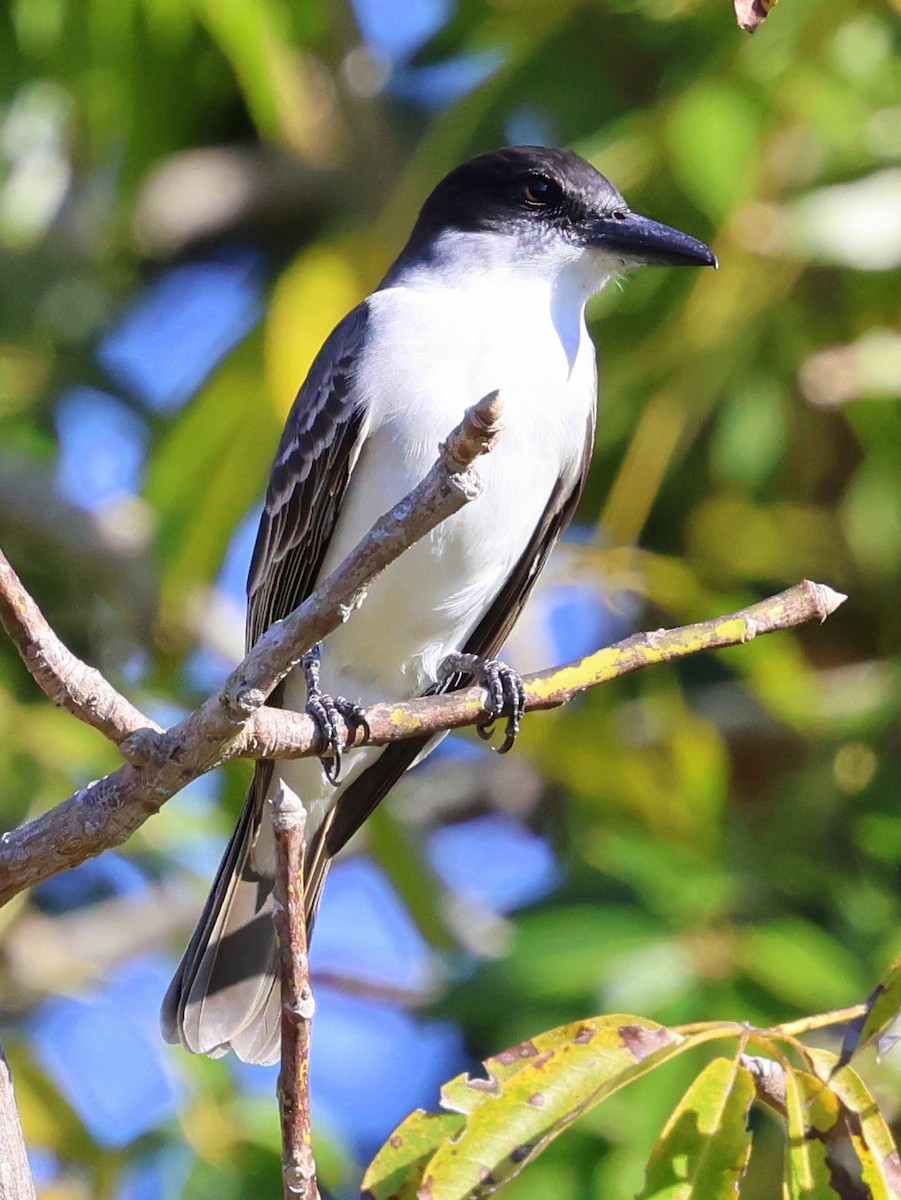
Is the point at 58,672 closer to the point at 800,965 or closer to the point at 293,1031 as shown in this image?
the point at 293,1031

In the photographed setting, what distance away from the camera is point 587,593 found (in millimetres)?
4508

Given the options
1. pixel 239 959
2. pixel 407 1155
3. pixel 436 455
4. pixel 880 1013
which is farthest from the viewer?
pixel 239 959

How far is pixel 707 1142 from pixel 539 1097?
0.18 meters

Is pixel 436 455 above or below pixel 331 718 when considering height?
above

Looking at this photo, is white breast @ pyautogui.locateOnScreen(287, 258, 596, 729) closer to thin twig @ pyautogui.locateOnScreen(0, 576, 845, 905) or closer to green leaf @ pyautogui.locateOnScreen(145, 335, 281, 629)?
green leaf @ pyautogui.locateOnScreen(145, 335, 281, 629)

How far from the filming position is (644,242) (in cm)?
376

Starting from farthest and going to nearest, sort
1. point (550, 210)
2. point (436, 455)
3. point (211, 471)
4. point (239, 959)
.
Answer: point (211, 471) → point (550, 210) → point (239, 959) → point (436, 455)

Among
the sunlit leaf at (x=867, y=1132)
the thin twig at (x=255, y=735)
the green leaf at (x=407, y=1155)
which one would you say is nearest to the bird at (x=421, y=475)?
the thin twig at (x=255, y=735)

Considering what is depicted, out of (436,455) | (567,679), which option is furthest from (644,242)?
(567,679)

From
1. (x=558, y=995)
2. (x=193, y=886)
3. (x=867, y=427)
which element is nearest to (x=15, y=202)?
(x=193, y=886)

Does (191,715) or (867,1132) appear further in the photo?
(191,715)

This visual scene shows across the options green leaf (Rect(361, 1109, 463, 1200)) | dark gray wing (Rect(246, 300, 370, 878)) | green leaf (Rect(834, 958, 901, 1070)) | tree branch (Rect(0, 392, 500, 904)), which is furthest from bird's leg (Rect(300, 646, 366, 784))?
green leaf (Rect(834, 958, 901, 1070))

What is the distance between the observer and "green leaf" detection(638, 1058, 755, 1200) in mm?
1899

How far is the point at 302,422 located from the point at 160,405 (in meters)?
2.00
